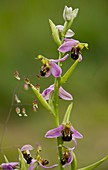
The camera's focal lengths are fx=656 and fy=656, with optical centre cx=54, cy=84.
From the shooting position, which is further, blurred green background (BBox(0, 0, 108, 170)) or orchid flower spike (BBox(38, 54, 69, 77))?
blurred green background (BBox(0, 0, 108, 170))

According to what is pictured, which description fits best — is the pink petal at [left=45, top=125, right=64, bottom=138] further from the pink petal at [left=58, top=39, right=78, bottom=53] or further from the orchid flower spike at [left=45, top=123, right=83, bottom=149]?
the pink petal at [left=58, top=39, right=78, bottom=53]

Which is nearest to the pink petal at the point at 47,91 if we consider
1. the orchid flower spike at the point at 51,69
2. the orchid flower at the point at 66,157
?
the orchid flower spike at the point at 51,69

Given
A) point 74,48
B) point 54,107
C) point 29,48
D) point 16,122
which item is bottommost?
point 16,122

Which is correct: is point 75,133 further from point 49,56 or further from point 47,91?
point 49,56

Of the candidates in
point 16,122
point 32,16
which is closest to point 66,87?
point 16,122

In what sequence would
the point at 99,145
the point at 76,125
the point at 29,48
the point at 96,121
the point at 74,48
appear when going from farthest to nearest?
the point at 29,48, the point at 96,121, the point at 76,125, the point at 99,145, the point at 74,48

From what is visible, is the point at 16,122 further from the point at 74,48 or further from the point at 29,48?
the point at 74,48

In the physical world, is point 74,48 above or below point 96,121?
above

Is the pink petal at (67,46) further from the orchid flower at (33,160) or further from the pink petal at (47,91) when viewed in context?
the orchid flower at (33,160)

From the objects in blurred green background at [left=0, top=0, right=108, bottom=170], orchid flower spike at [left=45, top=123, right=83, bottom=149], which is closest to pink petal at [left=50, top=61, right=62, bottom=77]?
orchid flower spike at [left=45, top=123, right=83, bottom=149]
